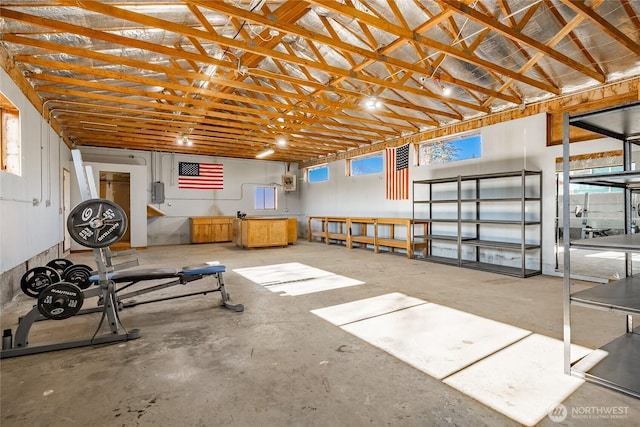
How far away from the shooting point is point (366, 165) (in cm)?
993

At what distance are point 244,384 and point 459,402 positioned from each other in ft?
4.20

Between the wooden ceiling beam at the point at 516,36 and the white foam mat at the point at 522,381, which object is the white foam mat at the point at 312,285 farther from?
the wooden ceiling beam at the point at 516,36

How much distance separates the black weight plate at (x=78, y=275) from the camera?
4.00 metres

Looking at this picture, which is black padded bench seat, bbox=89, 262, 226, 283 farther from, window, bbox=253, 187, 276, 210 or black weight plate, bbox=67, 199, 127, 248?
window, bbox=253, 187, 276, 210

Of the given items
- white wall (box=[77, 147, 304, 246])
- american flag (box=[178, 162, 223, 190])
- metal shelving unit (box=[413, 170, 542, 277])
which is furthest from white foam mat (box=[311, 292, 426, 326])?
american flag (box=[178, 162, 223, 190])

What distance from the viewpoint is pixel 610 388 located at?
193cm

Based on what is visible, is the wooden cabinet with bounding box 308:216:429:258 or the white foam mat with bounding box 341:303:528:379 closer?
the white foam mat with bounding box 341:303:528:379

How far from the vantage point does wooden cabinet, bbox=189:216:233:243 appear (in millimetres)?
10750

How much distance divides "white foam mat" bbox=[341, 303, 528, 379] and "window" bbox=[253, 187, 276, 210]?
9.84 metres

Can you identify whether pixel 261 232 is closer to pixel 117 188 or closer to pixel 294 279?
pixel 294 279

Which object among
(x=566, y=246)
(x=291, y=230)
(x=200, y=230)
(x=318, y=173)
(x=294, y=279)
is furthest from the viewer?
(x=318, y=173)

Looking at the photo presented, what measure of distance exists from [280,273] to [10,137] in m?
4.23

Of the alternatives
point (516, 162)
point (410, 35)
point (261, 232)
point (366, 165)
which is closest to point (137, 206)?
point (261, 232)

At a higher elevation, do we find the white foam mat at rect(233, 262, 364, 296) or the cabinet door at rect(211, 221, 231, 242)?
the cabinet door at rect(211, 221, 231, 242)
